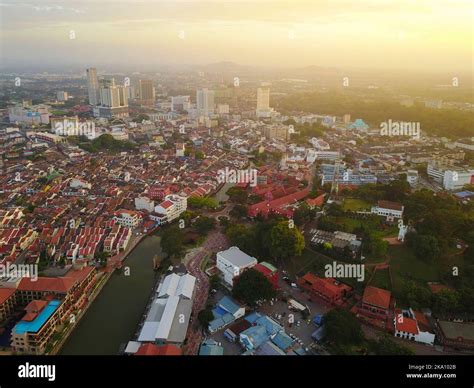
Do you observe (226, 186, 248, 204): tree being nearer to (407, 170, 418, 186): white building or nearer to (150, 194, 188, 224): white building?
(150, 194, 188, 224): white building

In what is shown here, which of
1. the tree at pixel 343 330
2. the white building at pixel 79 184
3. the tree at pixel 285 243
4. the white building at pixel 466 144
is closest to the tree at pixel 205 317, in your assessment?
the tree at pixel 343 330

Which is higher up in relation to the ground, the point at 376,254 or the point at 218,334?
the point at 376,254

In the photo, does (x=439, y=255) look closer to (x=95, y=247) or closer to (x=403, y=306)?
(x=403, y=306)

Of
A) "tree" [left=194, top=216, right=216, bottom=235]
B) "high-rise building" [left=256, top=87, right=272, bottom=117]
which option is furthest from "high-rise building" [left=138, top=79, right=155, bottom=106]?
"tree" [left=194, top=216, right=216, bottom=235]

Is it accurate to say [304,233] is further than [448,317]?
Yes

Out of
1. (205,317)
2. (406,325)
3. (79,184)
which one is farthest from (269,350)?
(79,184)

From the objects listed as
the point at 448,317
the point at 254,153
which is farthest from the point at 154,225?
the point at 254,153
